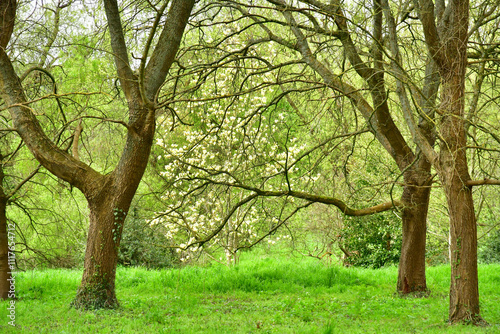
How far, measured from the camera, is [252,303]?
24.4 ft

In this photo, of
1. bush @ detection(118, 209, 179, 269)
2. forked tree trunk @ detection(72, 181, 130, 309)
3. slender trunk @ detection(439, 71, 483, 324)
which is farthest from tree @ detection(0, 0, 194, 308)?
bush @ detection(118, 209, 179, 269)

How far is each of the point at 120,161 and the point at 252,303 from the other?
3.11 meters

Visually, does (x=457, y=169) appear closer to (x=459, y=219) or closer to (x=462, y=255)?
(x=459, y=219)

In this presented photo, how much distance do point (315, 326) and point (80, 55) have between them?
592 cm

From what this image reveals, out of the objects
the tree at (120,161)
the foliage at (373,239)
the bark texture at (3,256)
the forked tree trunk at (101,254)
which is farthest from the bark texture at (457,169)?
the bark texture at (3,256)

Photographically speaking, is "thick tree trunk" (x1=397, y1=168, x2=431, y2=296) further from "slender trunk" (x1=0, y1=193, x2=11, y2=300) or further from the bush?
the bush

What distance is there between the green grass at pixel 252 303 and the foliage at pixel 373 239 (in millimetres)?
2214

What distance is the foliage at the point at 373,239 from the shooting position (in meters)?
12.3

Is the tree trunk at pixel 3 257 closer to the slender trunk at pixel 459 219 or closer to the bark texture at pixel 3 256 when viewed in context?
the bark texture at pixel 3 256

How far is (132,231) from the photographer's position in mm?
13250

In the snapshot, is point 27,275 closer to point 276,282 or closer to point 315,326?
point 276,282

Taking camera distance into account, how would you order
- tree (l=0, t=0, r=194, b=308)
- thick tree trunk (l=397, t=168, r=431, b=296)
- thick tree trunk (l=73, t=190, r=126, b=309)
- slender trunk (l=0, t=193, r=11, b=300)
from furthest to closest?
slender trunk (l=0, t=193, r=11, b=300)
thick tree trunk (l=397, t=168, r=431, b=296)
tree (l=0, t=0, r=194, b=308)
thick tree trunk (l=73, t=190, r=126, b=309)

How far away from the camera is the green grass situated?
570 centimetres

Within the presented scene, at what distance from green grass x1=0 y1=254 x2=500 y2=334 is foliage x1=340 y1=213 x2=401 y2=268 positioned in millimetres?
2214
